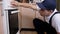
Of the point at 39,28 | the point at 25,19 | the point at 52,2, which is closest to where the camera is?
the point at 52,2

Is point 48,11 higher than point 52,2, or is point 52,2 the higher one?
point 52,2

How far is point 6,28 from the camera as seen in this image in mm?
1195

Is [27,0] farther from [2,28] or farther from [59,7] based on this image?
[59,7]

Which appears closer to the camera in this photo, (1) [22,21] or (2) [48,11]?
(2) [48,11]

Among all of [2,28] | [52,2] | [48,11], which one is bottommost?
[2,28]

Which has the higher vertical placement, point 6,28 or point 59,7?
point 59,7

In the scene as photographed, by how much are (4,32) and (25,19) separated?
1.03m

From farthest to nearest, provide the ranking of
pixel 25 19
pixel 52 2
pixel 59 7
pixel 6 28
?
pixel 25 19 < pixel 52 2 < pixel 6 28 < pixel 59 7

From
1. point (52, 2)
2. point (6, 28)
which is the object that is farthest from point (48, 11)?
point (6, 28)

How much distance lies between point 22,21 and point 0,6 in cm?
99

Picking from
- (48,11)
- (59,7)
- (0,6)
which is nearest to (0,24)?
(0,6)

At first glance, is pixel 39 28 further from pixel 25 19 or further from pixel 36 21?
Result: pixel 25 19

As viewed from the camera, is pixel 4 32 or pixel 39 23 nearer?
pixel 4 32

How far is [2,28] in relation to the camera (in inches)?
50.2
